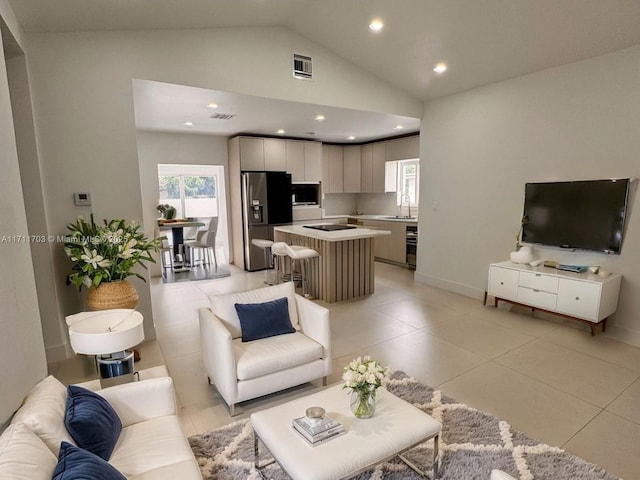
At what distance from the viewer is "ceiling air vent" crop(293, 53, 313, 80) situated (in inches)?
170

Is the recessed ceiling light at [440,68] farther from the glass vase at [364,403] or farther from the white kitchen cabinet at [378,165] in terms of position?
the glass vase at [364,403]

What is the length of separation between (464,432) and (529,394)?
0.82m

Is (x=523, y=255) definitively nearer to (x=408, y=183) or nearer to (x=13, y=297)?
(x=408, y=183)

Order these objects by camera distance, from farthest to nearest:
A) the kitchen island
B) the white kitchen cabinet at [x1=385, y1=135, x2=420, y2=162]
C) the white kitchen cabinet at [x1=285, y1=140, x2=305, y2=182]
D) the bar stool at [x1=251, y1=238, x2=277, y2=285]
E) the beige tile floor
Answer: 1. the white kitchen cabinet at [x1=285, y1=140, x2=305, y2=182]
2. the white kitchen cabinet at [x1=385, y1=135, x2=420, y2=162]
3. the bar stool at [x1=251, y1=238, x2=277, y2=285]
4. the kitchen island
5. the beige tile floor

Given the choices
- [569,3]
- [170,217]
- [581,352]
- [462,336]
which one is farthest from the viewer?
[170,217]

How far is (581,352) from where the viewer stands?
135 inches

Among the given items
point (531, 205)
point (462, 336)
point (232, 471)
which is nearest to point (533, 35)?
point (531, 205)

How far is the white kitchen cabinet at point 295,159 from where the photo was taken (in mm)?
7277

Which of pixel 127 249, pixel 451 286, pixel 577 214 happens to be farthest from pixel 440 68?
pixel 127 249

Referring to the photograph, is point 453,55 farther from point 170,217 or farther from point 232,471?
point 170,217

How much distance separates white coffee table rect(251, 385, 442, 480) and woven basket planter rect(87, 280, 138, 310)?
75.1 inches

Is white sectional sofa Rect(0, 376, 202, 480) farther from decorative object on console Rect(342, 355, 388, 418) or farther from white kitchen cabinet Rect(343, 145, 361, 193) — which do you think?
white kitchen cabinet Rect(343, 145, 361, 193)

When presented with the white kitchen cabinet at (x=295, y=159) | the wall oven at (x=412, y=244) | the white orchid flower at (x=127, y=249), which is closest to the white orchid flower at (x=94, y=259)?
the white orchid flower at (x=127, y=249)

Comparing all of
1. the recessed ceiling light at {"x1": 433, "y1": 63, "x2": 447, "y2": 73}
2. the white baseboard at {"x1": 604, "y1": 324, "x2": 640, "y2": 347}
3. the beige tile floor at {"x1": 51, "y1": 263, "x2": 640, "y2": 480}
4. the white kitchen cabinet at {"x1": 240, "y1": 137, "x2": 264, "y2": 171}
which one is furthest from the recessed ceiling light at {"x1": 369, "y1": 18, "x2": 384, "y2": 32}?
the white baseboard at {"x1": 604, "y1": 324, "x2": 640, "y2": 347}
